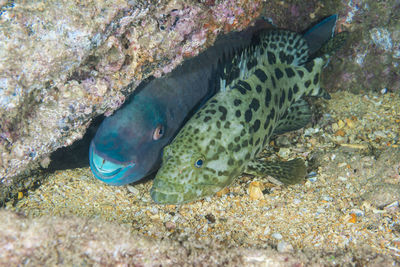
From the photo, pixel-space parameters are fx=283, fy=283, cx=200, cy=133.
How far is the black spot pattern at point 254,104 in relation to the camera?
3549mm

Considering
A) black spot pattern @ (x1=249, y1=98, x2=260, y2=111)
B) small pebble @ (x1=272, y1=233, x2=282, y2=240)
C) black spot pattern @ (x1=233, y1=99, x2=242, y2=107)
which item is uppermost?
black spot pattern @ (x1=233, y1=99, x2=242, y2=107)

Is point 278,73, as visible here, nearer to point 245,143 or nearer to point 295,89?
point 295,89

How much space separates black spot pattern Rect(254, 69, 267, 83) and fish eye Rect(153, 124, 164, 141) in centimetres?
144

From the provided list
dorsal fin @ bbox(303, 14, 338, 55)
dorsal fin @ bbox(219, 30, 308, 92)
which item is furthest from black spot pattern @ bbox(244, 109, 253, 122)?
dorsal fin @ bbox(303, 14, 338, 55)

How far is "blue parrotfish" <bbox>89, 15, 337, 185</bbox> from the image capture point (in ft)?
10.2

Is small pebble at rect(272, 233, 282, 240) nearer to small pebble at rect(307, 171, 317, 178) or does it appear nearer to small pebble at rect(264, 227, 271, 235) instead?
small pebble at rect(264, 227, 271, 235)

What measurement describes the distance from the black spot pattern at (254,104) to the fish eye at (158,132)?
114 centimetres

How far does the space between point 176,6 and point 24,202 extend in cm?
259

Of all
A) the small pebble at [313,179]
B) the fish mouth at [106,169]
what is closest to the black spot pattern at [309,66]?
the small pebble at [313,179]

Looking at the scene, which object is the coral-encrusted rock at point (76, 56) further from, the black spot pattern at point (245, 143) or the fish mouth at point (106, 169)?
the black spot pattern at point (245, 143)

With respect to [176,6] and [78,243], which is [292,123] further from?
[78,243]

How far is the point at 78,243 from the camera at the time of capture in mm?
2242

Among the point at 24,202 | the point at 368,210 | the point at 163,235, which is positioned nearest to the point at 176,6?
the point at 163,235

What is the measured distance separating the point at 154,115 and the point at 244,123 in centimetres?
109
